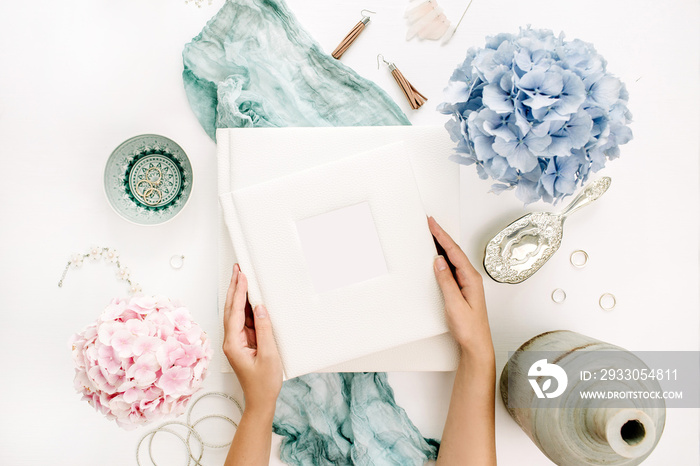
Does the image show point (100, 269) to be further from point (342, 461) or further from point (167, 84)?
point (342, 461)

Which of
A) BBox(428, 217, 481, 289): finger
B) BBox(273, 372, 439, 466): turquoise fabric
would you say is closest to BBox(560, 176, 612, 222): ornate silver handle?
BBox(428, 217, 481, 289): finger

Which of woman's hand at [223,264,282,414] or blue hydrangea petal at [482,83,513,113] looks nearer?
blue hydrangea petal at [482,83,513,113]

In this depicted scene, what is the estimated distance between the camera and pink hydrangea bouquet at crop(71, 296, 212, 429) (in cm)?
58

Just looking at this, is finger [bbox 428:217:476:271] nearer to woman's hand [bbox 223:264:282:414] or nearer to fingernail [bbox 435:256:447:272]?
fingernail [bbox 435:256:447:272]

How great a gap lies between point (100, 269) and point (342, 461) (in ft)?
1.94

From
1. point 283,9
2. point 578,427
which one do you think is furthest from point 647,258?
point 283,9

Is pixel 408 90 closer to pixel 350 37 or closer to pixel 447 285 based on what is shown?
pixel 350 37

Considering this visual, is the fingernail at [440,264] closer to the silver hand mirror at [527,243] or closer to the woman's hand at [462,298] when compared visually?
the woman's hand at [462,298]

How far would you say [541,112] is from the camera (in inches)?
20.0

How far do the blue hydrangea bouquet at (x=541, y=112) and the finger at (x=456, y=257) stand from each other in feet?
0.51

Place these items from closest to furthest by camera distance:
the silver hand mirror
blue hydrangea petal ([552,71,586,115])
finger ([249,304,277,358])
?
blue hydrangea petal ([552,71,586,115]) < finger ([249,304,277,358]) < the silver hand mirror

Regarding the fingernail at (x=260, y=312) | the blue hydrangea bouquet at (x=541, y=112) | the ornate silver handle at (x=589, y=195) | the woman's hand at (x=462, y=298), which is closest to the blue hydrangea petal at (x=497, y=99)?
the blue hydrangea bouquet at (x=541, y=112)

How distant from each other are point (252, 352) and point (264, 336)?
6 centimetres

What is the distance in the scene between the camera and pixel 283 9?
2.60 ft
